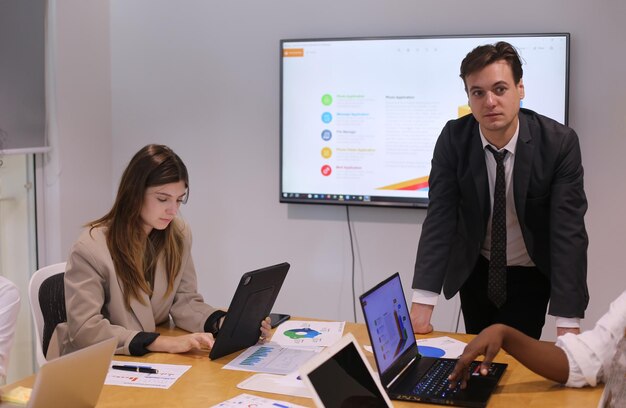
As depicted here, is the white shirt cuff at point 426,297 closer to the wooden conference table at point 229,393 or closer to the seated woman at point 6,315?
the wooden conference table at point 229,393

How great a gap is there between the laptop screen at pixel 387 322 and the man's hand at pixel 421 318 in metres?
0.31

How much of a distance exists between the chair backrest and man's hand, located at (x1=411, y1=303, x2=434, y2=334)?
121 cm

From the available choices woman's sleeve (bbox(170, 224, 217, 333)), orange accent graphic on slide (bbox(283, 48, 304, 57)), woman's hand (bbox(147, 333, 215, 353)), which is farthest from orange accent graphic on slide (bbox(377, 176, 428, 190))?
woman's hand (bbox(147, 333, 215, 353))

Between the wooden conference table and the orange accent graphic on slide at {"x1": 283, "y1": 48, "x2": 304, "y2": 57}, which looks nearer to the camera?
the wooden conference table

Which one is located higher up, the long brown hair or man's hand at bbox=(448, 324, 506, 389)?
the long brown hair

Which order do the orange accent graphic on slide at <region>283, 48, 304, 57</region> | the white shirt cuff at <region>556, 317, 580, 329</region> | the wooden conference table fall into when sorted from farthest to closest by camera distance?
the orange accent graphic on slide at <region>283, 48, 304, 57</region>
the white shirt cuff at <region>556, 317, 580, 329</region>
the wooden conference table

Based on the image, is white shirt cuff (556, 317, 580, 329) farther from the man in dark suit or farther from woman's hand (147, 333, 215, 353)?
woman's hand (147, 333, 215, 353)

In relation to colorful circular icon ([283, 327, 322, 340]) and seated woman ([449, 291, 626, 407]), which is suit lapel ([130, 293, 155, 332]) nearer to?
colorful circular icon ([283, 327, 322, 340])

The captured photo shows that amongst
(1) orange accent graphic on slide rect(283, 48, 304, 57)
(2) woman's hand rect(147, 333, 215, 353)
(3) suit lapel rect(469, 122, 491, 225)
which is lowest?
(2) woman's hand rect(147, 333, 215, 353)

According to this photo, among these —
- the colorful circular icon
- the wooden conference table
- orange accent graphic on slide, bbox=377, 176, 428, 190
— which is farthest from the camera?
orange accent graphic on slide, bbox=377, 176, 428, 190

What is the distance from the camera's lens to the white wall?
12.3 ft

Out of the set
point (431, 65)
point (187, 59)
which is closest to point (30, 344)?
point (187, 59)

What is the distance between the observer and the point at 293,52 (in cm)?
404

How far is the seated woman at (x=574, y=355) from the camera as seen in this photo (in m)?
1.98
